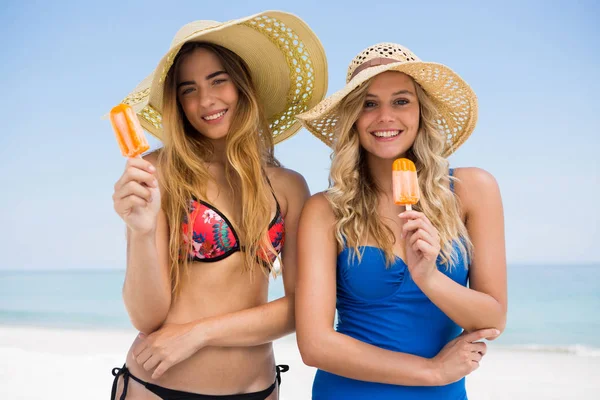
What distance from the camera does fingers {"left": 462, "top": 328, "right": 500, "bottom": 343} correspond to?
284 cm

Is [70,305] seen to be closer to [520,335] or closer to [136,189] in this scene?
[520,335]

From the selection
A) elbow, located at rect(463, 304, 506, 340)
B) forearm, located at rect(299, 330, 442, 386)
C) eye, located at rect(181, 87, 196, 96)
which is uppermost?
eye, located at rect(181, 87, 196, 96)

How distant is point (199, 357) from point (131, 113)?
121cm

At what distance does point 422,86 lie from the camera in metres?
3.32

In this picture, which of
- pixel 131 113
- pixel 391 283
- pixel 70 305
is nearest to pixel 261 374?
pixel 391 283

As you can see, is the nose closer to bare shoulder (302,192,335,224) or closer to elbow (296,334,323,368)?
bare shoulder (302,192,335,224)

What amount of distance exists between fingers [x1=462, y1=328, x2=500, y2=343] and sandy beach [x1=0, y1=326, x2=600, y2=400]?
16.5ft

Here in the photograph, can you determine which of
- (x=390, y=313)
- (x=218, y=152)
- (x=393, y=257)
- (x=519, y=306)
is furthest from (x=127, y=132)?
(x=519, y=306)

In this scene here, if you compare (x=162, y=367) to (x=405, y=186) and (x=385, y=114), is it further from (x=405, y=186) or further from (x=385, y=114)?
(x=385, y=114)

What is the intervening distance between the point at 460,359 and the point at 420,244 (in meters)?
0.59

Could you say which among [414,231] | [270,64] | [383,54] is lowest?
[414,231]

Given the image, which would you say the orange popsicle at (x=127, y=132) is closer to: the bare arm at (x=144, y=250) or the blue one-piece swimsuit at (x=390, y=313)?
the bare arm at (x=144, y=250)

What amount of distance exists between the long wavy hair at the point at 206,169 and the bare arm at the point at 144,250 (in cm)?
8

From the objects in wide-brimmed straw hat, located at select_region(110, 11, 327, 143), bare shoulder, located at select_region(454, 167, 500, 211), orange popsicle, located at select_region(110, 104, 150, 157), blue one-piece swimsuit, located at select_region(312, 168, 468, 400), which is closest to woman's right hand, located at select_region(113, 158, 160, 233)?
orange popsicle, located at select_region(110, 104, 150, 157)
